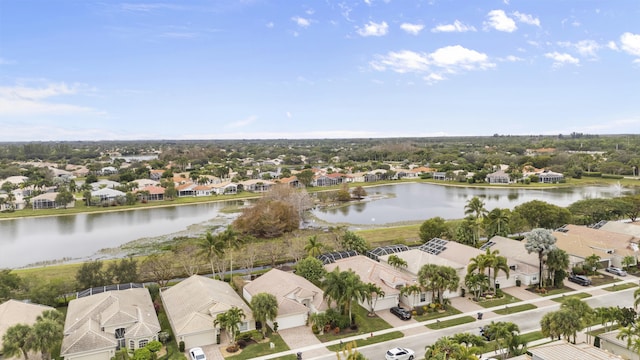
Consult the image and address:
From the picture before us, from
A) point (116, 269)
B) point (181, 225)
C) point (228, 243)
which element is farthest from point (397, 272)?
point (181, 225)

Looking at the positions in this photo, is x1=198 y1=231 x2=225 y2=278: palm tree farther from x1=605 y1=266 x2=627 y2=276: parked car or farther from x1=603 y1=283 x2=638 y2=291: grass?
x1=605 y1=266 x2=627 y2=276: parked car

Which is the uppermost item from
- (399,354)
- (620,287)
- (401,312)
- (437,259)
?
(437,259)

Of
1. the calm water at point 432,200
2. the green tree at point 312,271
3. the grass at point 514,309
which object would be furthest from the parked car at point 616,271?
the calm water at point 432,200

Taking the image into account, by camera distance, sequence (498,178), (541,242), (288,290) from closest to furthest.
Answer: (288,290) < (541,242) < (498,178)

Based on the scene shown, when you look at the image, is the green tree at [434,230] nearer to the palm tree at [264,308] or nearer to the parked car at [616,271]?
the parked car at [616,271]

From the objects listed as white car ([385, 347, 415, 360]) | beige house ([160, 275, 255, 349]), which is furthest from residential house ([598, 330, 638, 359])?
beige house ([160, 275, 255, 349])

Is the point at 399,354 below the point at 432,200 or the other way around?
the other way around

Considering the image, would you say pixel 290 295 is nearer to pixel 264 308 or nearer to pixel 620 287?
pixel 264 308

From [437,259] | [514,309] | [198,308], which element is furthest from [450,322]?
[198,308]
